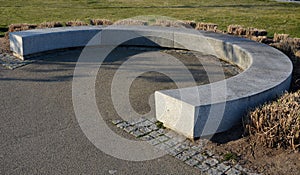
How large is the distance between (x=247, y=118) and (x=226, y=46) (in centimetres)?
449

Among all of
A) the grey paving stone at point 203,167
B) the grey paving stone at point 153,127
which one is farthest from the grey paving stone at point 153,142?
the grey paving stone at point 203,167

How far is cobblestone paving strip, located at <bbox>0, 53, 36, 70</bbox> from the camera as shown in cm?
923

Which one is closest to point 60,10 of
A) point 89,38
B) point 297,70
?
point 89,38

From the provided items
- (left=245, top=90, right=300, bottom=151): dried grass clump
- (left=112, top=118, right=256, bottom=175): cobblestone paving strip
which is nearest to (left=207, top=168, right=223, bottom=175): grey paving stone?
(left=112, top=118, right=256, bottom=175): cobblestone paving strip

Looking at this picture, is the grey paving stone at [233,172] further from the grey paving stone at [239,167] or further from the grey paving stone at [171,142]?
the grey paving stone at [171,142]

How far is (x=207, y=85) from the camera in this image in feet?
20.1

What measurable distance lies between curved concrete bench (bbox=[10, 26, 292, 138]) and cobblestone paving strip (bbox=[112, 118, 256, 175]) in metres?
0.17

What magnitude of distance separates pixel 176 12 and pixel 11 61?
41.7ft

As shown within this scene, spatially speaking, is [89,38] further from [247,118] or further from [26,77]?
[247,118]

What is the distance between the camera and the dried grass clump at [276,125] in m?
5.14

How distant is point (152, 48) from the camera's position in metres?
11.2

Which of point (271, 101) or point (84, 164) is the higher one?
point (271, 101)

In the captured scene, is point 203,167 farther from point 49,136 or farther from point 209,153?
point 49,136

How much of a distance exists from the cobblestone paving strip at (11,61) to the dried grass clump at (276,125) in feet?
20.5
